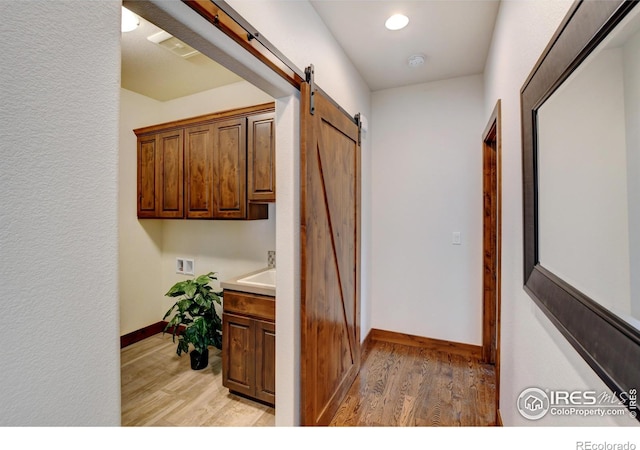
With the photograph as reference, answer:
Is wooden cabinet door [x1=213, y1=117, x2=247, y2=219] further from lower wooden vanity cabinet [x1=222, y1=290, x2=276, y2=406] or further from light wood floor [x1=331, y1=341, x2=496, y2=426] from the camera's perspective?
light wood floor [x1=331, y1=341, x2=496, y2=426]

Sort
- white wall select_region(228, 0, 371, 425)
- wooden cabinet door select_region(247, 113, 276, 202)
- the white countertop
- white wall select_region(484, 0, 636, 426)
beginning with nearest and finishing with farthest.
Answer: white wall select_region(484, 0, 636, 426) → white wall select_region(228, 0, 371, 425) → the white countertop → wooden cabinet door select_region(247, 113, 276, 202)

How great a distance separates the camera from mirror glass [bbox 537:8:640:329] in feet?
1.78

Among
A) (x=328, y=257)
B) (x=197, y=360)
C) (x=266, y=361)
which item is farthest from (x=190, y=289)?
(x=328, y=257)

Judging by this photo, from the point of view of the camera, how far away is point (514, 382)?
1.44 meters

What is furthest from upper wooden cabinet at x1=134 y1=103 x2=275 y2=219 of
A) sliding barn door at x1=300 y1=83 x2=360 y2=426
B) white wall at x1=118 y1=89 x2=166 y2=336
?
sliding barn door at x1=300 y1=83 x2=360 y2=426

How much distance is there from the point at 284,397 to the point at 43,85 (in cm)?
167

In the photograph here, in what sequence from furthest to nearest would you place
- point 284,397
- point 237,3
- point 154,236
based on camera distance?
point 154,236
point 284,397
point 237,3

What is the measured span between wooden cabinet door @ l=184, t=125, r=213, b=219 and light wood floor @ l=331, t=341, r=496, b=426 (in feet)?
6.34

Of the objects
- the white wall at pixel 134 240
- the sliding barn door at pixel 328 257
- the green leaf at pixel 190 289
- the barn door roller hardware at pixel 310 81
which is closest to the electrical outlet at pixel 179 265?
the white wall at pixel 134 240

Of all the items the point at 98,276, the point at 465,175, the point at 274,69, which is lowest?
the point at 98,276

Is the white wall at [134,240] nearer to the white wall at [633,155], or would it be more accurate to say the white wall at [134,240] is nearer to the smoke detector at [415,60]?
the smoke detector at [415,60]

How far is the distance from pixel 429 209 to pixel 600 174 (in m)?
2.27
